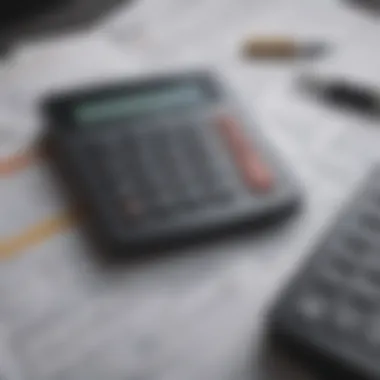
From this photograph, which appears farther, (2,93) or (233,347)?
(2,93)

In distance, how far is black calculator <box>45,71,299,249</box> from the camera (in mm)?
492

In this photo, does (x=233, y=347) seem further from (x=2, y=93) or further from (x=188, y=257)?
(x=2, y=93)

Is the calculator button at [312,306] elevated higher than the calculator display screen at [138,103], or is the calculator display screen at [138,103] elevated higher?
the calculator display screen at [138,103]

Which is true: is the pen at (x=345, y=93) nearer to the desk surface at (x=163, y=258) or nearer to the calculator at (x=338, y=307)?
the desk surface at (x=163, y=258)

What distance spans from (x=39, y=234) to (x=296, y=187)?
0.14 metres

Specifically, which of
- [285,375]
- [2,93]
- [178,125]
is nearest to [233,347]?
[285,375]

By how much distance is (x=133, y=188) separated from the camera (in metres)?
0.50

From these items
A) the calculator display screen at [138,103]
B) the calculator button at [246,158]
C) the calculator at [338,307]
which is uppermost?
the calculator display screen at [138,103]

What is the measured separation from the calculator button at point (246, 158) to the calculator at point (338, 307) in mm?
51

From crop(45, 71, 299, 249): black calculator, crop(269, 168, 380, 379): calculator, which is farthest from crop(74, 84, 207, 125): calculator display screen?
crop(269, 168, 380, 379): calculator

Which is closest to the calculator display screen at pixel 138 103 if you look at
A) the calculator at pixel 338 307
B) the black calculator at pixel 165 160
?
the black calculator at pixel 165 160

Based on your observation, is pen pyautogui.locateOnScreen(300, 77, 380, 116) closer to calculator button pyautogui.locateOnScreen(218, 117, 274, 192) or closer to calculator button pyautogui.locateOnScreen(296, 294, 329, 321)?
calculator button pyautogui.locateOnScreen(218, 117, 274, 192)

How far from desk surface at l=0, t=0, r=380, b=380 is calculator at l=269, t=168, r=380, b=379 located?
18 mm

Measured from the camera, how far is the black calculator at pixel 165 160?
492 mm
